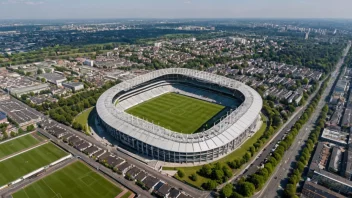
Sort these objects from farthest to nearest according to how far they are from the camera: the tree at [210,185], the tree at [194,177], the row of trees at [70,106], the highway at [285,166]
A: 1. the row of trees at [70,106]
2. the tree at [194,177]
3. the highway at [285,166]
4. the tree at [210,185]

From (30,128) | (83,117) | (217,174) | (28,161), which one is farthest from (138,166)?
(30,128)

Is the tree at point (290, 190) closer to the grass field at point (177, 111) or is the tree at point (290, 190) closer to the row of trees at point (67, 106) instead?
the grass field at point (177, 111)

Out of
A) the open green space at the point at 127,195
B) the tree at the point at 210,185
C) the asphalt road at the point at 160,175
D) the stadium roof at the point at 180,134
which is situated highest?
the stadium roof at the point at 180,134

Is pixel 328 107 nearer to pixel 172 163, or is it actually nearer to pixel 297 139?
pixel 297 139

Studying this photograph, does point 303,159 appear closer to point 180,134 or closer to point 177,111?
point 180,134

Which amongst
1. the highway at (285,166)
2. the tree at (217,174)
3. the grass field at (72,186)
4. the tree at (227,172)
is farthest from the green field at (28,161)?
the highway at (285,166)
